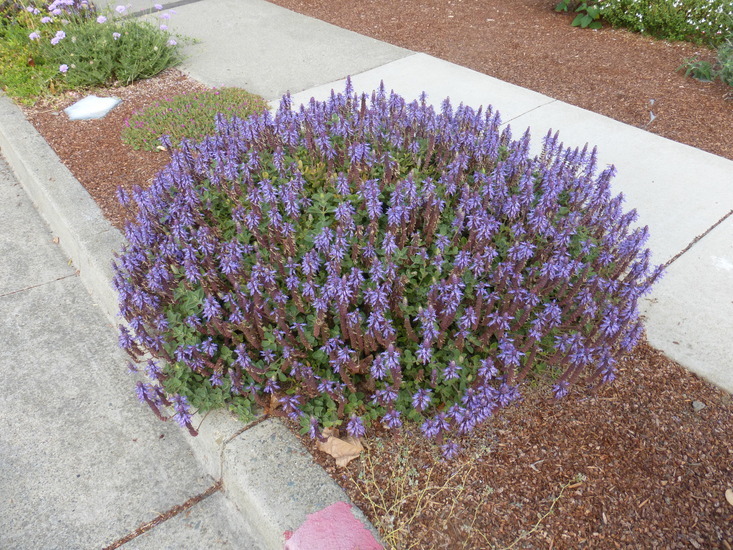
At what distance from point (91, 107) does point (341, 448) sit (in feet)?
15.8

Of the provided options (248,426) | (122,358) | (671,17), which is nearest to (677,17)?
(671,17)

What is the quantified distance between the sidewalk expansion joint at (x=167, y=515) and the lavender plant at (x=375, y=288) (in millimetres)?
446

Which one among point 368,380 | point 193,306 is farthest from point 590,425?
point 193,306

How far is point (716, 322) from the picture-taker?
3168 mm

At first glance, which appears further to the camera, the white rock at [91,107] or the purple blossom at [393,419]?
the white rock at [91,107]

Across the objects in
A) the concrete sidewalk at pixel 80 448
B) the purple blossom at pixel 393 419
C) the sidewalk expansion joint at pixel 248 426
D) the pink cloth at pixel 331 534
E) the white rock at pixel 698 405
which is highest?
the purple blossom at pixel 393 419

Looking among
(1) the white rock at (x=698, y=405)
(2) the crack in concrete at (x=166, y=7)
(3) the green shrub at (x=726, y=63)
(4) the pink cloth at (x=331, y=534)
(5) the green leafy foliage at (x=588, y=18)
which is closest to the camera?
(4) the pink cloth at (x=331, y=534)

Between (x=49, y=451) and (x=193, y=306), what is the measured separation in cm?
112

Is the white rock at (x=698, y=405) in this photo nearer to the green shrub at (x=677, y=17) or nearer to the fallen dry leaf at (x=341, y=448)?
the fallen dry leaf at (x=341, y=448)

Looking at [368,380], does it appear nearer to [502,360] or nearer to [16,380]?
[502,360]

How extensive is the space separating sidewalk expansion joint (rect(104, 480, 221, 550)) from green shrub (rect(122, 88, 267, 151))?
3042 millimetres

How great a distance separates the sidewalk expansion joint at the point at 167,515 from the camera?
97.9 inches

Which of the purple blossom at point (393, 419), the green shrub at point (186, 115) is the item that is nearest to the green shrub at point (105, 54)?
the green shrub at point (186, 115)

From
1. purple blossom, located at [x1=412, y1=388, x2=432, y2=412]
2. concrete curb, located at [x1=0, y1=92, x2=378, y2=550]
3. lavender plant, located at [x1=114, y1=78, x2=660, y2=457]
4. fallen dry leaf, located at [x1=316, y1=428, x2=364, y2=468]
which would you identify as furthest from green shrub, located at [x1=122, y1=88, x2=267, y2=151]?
purple blossom, located at [x1=412, y1=388, x2=432, y2=412]
